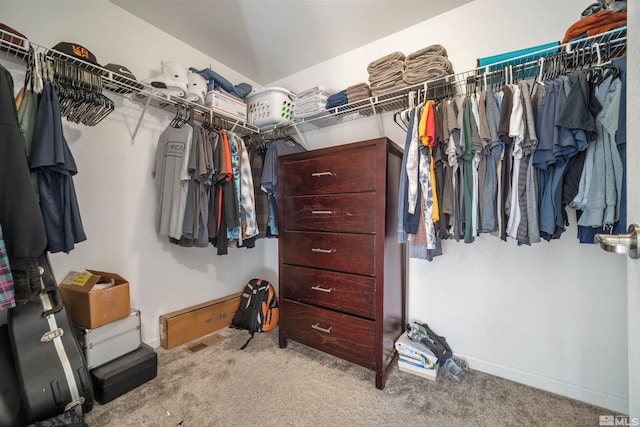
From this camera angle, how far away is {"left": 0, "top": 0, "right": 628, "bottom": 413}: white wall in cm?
135

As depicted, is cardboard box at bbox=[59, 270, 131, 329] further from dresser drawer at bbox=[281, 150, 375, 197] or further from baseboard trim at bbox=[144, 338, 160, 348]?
dresser drawer at bbox=[281, 150, 375, 197]

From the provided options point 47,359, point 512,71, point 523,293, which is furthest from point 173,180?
point 523,293

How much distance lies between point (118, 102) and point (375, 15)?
1887mm

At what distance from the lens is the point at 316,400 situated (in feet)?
4.40

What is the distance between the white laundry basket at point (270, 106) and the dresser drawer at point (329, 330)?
150cm

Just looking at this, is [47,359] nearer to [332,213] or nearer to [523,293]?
[332,213]

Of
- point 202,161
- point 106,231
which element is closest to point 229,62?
point 202,161

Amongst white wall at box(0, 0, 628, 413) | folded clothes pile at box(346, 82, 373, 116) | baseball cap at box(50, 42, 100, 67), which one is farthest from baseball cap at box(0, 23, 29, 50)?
folded clothes pile at box(346, 82, 373, 116)

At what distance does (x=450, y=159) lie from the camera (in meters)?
1.34

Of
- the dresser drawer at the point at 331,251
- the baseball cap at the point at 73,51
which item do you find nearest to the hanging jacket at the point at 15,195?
the baseball cap at the point at 73,51

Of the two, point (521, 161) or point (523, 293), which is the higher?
point (521, 161)

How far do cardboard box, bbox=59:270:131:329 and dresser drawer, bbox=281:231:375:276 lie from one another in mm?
971

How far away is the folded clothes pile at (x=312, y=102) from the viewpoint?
2.02m

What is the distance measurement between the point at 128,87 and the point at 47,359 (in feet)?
4.93
